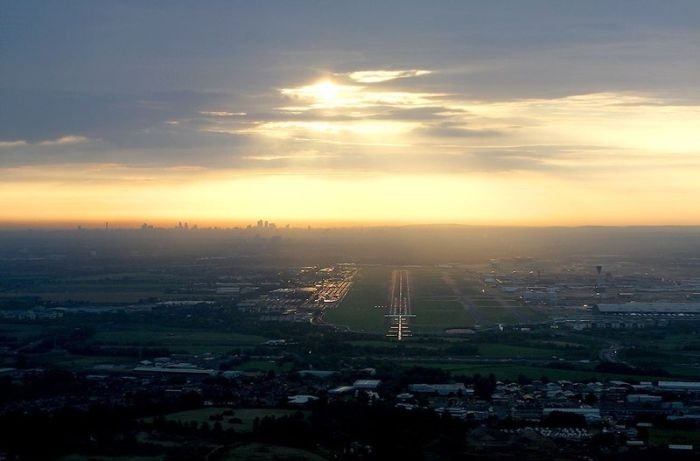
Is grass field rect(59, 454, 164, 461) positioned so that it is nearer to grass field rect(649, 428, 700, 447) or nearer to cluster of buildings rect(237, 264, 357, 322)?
grass field rect(649, 428, 700, 447)

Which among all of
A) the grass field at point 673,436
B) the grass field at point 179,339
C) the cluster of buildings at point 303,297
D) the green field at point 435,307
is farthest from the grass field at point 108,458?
the cluster of buildings at point 303,297

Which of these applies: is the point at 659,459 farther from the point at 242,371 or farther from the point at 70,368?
the point at 70,368

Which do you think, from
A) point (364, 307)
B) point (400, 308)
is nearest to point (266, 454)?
point (364, 307)

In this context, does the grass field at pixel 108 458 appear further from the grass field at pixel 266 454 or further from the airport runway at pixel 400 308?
the airport runway at pixel 400 308

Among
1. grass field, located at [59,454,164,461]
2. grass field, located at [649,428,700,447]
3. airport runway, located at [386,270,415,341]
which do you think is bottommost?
grass field, located at [59,454,164,461]

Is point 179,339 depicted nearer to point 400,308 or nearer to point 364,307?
point 364,307

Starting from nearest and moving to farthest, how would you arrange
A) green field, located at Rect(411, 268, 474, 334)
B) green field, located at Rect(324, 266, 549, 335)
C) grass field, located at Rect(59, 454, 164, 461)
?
grass field, located at Rect(59, 454, 164, 461) < green field, located at Rect(411, 268, 474, 334) < green field, located at Rect(324, 266, 549, 335)

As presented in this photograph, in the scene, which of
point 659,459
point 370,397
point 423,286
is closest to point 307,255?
point 423,286

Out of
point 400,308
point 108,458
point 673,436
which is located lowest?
point 108,458

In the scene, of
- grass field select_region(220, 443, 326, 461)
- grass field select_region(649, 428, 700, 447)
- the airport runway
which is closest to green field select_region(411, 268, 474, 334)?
the airport runway
